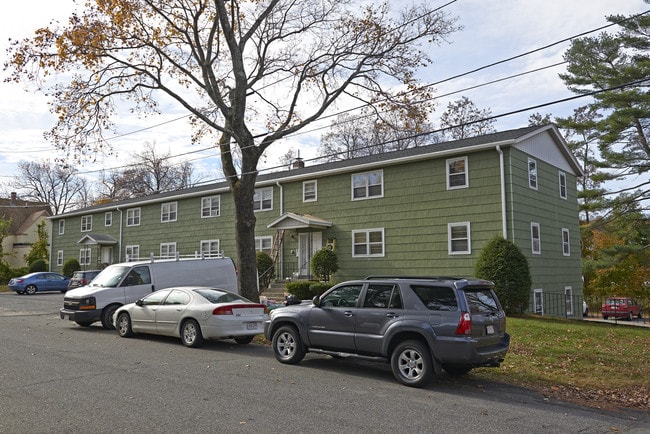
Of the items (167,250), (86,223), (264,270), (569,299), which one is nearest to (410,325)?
(264,270)

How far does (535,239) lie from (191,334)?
1506 centimetres

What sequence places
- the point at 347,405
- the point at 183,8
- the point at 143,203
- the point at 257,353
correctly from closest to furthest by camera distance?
the point at 347,405, the point at 257,353, the point at 183,8, the point at 143,203

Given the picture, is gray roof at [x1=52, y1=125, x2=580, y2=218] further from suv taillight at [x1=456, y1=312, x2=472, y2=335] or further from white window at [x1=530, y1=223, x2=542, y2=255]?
suv taillight at [x1=456, y1=312, x2=472, y2=335]

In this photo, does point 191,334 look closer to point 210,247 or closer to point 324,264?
point 324,264

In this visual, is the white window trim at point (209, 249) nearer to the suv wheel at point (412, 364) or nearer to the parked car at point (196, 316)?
the parked car at point (196, 316)

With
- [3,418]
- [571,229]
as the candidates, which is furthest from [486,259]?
[3,418]

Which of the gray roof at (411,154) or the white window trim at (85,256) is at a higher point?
the gray roof at (411,154)

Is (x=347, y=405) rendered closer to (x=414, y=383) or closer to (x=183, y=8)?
(x=414, y=383)

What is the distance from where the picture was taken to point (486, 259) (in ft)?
62.8

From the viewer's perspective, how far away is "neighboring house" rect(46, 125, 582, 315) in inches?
816

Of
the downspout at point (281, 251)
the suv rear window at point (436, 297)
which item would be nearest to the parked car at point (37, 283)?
the downspout at point (281, 251)

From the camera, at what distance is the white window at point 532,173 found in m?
21.9

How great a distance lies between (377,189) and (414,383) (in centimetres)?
1618

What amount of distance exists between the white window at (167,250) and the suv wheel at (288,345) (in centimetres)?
2424
